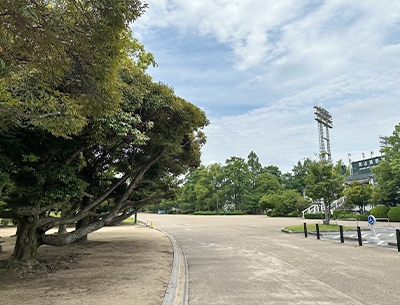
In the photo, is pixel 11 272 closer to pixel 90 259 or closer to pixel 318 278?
pixel 90 259

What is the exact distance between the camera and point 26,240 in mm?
8680

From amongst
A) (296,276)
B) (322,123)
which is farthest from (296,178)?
(296,276)

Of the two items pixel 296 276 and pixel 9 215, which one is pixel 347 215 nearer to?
pixel 296 276

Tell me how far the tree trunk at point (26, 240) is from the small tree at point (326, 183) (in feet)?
57.9

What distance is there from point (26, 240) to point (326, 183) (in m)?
18.1

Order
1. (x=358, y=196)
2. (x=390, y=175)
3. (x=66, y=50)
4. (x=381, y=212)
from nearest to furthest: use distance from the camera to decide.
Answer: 1. (x=66, y=50)
2. (x=381, y=212)
3. (x=390, y=175)
4. (x=358, y=196)

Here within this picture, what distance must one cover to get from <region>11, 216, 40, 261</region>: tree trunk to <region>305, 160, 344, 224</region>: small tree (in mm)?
17659

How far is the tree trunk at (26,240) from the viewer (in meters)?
8.59

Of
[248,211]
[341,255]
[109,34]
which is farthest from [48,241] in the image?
[248,211]

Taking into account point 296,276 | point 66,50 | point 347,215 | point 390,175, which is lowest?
point 296,276

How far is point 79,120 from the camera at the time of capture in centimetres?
576

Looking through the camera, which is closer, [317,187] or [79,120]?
[79,120]

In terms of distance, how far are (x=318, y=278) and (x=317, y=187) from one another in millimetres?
14736

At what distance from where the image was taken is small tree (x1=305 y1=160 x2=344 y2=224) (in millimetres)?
19859
